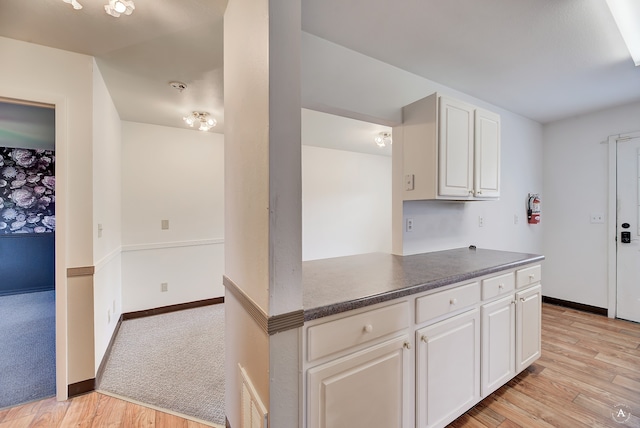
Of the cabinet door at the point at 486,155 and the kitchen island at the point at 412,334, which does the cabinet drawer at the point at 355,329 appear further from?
the cabinet door at the point at 486,155

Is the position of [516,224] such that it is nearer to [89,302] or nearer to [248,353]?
[248,353]

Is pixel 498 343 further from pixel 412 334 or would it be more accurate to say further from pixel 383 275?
pixel 383 275

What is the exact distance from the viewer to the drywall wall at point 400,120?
6.04 ft

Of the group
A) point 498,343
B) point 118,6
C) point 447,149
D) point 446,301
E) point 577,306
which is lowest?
point 577,306

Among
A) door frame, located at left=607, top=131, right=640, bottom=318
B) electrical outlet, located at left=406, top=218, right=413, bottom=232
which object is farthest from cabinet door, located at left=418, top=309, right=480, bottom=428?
door frame, located at left=607, top=131, right=640, bottom=318

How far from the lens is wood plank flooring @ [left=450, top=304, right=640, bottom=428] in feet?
5.58

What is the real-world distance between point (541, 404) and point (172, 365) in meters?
2.74

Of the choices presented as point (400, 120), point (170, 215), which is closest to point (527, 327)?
point (400, 120)

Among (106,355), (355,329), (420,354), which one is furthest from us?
(106,355)

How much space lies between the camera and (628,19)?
1.69 metres

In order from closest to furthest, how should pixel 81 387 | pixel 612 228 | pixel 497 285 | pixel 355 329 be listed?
pixel 355 329 → pixel 497 285 → pixel 81 387 → pixel 612 228

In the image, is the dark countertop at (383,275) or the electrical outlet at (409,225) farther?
the electrical outlet at (409,225)

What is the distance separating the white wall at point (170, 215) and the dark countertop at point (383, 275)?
7.90 ft

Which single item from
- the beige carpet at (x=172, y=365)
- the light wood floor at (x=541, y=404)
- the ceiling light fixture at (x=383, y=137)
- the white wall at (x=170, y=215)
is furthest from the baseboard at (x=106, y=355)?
the ceiling light fixture at (x=383, y=137)
